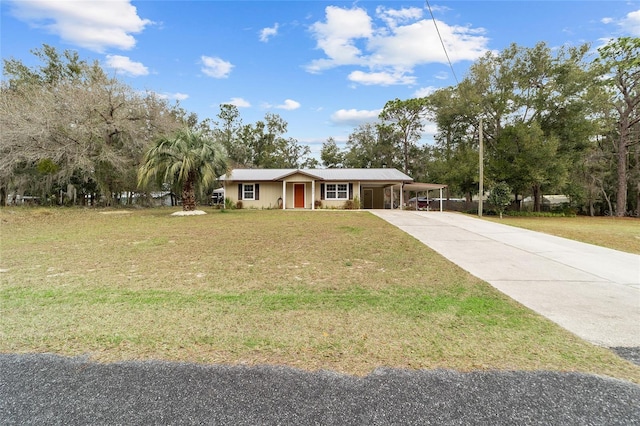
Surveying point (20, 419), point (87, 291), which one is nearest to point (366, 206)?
point (87, 291)

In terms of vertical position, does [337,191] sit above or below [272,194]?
above

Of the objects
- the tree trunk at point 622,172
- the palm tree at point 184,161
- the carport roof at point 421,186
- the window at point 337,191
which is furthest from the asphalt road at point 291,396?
the tree trunk at point 622,172

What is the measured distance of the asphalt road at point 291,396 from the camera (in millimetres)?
2043

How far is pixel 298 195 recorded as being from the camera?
2481 cm

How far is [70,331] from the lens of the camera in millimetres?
3266

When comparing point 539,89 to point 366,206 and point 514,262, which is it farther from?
point 514,262

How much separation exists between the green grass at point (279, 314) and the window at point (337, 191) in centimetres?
1769

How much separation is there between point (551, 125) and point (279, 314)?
28.4 meters

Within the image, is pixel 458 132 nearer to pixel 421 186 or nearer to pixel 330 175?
pixel 421 186

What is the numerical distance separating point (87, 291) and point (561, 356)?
229 inches

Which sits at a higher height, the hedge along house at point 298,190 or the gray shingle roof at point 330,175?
the gray shingle roof at point 330,175

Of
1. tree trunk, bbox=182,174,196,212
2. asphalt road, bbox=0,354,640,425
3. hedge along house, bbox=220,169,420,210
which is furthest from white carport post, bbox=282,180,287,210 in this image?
asphalt road, bbox=0,354,640,425

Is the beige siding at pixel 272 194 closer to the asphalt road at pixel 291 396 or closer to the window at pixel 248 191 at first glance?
the window at pixel 248 191

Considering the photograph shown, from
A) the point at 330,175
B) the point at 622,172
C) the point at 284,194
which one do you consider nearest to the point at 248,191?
the point at 284,194
